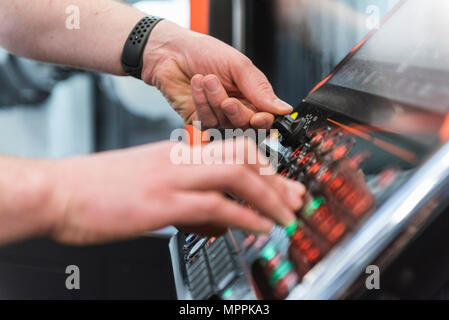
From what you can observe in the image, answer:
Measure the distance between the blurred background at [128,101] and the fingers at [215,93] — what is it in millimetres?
295

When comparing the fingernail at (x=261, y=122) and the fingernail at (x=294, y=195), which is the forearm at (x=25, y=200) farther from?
the fingernail at (x=261, y=122)

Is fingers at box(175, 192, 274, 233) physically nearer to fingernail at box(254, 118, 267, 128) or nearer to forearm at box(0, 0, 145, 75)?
fingernail at box(254, 118, 267, 128)

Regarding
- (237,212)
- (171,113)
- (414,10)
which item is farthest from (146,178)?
(171,113)

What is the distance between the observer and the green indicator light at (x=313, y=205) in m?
0.41

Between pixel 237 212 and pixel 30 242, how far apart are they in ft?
2.25

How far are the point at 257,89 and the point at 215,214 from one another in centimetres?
51

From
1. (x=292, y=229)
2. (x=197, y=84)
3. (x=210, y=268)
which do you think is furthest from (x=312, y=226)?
(x=197, y=84)

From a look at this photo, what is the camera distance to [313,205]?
1.38ft

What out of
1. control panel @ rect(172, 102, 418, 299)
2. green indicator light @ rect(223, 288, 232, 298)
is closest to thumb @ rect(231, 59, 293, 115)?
control panel @ rect(172, 102, 418, 299)

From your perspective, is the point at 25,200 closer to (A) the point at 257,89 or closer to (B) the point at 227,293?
(B) the point at 227,293

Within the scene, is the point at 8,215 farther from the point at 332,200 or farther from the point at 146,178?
the point at 332,200

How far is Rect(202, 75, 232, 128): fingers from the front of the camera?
79 centimetres

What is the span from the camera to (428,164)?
34cm

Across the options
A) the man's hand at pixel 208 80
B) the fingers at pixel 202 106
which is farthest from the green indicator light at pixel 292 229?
the fingers at pixel 202 106
